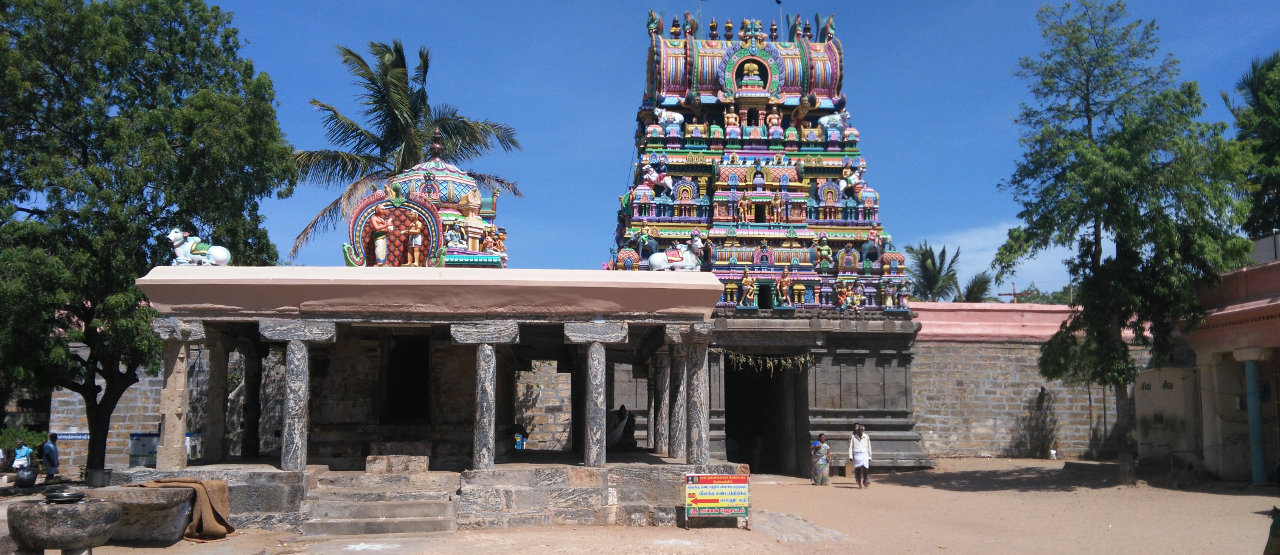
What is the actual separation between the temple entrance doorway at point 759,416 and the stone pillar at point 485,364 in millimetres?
10818

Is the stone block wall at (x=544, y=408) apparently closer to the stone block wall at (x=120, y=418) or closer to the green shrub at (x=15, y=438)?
the stone block wall at (x=120, y=418)

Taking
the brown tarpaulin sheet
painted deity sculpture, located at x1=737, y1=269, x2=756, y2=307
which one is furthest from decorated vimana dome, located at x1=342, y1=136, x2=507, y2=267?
painted deity sculpture, located at x1=737, y1=269, x2=756, y2=307

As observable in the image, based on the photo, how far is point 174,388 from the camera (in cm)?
1315

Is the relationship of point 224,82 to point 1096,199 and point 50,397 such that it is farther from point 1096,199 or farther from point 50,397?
point 1096,199

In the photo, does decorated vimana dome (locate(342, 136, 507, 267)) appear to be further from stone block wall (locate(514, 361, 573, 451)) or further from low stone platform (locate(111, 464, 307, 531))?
stone block wall (locate(514, 361, 573, 451))

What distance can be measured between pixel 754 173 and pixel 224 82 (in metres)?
13.5

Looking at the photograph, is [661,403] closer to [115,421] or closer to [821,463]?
[821,463]

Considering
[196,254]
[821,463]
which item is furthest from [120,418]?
[821,463]

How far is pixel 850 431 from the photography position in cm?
2423

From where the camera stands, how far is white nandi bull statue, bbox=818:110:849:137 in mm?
28406

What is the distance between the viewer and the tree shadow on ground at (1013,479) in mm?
19656

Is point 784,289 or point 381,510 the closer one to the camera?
point 381,510

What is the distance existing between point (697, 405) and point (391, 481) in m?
4.20

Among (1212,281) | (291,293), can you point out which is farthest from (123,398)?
(1212,281)
